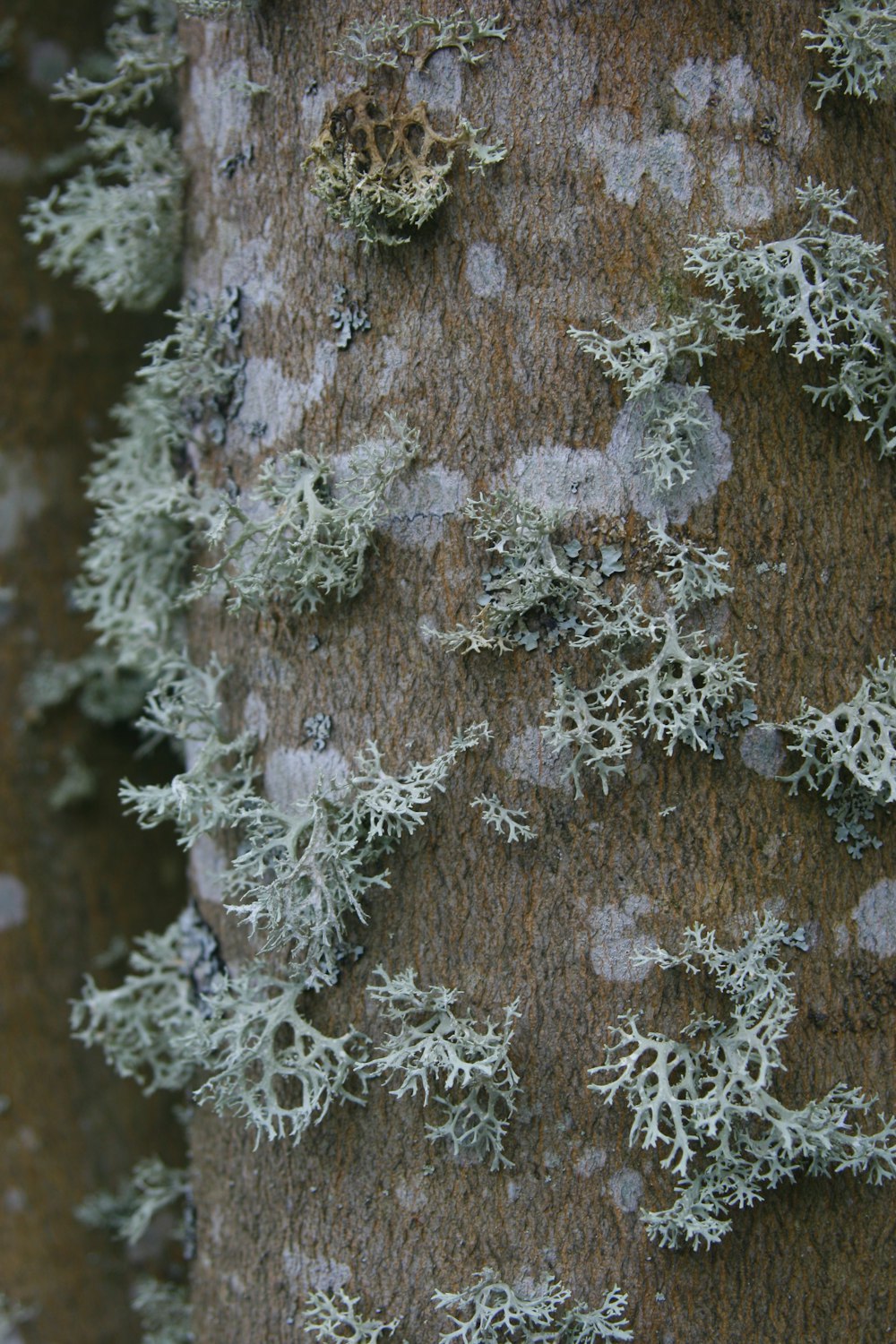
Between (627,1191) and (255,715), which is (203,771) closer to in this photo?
(255,715)

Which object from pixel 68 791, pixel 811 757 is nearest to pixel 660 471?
pixel 811 757

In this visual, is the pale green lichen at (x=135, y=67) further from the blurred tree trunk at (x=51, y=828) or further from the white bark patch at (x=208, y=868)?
the white bark patch at (x=208, y=868)

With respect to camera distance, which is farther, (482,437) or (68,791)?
(68,791)

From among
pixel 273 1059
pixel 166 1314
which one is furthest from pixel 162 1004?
pixel 166 1314

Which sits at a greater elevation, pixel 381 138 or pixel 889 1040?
pixel 381 138

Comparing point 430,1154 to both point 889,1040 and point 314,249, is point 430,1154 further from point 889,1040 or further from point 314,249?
point 314,249

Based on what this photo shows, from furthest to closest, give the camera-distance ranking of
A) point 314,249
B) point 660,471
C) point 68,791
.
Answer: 1. point 68,791
2. point 314,249
3. point 660,471
